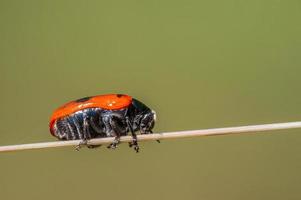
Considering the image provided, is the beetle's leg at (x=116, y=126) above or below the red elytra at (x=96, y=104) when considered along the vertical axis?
below

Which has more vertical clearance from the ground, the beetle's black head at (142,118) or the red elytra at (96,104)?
the red elytra at (96,104)

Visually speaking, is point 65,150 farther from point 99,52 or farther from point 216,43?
point 216,43
